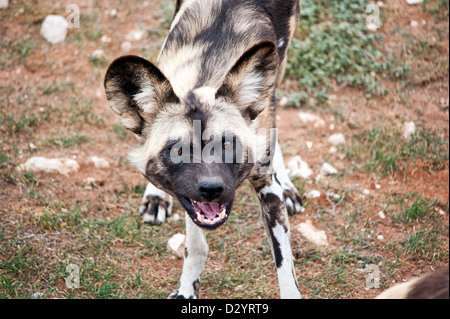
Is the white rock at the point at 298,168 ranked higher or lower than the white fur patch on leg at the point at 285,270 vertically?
lower

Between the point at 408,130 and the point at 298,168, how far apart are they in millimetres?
1141

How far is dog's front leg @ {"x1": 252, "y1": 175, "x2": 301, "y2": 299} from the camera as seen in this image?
10.2 feet

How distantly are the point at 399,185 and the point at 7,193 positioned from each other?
3008 mm

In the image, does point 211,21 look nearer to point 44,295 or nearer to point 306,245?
point 306,245

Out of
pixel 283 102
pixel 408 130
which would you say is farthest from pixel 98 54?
pixel 408 130

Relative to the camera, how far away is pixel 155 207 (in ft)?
12.7

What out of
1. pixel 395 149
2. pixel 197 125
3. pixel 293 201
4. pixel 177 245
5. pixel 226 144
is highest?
pixel 197 125

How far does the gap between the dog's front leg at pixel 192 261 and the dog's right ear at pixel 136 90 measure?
2.43 feet

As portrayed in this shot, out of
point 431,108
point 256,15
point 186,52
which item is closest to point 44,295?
point 186,52

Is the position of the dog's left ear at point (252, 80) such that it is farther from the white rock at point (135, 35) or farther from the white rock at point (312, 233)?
the white rock at point (135, 35)

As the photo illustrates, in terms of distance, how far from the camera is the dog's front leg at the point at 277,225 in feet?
10.2

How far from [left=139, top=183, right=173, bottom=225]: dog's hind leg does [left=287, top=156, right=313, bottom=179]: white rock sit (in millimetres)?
1064

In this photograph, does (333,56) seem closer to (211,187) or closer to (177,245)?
(177,245)

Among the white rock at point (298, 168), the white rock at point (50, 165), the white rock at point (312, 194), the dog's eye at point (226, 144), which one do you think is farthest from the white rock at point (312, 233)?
the white rock at point (50, 165)
